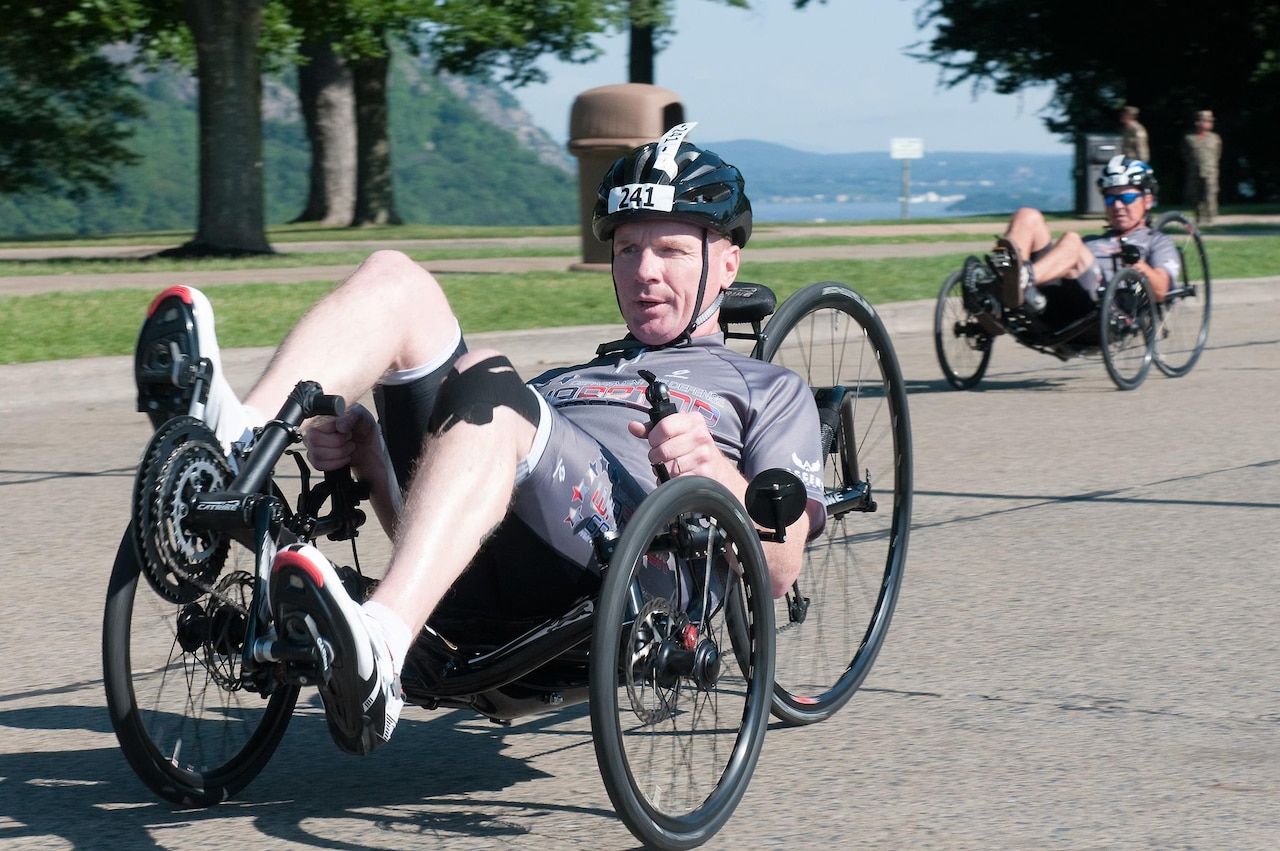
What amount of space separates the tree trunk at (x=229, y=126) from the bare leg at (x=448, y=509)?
16390 mm

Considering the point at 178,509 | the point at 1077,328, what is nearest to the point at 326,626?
the point at 178,509

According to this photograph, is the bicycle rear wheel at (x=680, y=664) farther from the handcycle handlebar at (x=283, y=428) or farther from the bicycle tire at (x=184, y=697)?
the bicycle tire at (x=184, y=697)

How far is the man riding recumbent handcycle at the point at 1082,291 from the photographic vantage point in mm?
10141

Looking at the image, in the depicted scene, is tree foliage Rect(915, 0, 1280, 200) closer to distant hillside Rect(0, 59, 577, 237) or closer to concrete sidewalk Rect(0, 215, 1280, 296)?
concrete sidewalk Rect(0, 215, 1280, 296)

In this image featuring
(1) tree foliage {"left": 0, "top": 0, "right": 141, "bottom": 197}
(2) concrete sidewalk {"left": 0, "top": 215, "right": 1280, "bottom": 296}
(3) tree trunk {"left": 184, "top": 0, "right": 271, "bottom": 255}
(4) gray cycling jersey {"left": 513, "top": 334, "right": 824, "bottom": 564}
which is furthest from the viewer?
(1) tree foliage {"left": 0, "top": 0, "right": 141, "bottom": 197}

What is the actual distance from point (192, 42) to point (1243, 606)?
60.5 ft

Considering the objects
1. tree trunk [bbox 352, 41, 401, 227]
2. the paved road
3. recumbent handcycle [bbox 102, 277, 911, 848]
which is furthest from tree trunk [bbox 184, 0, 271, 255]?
recumbent handcycle [bbox 102, 277, 911, 848]

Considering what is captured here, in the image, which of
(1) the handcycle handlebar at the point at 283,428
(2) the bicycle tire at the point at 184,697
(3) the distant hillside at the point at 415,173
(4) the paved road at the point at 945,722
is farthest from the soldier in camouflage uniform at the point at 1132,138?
(3) the distant hillside at the point at 415,173

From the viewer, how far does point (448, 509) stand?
9.90 feet

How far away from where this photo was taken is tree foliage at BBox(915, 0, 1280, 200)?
4028 cm

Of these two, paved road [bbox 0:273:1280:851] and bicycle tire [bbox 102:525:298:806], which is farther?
paved road [bbox 0:273:1280:851]

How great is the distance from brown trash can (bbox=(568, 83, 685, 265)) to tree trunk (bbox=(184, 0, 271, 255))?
160 inches

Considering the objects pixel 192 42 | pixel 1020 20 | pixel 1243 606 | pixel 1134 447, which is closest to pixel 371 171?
pixel 192 42

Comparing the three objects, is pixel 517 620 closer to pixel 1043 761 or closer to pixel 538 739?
pixel 538 739
